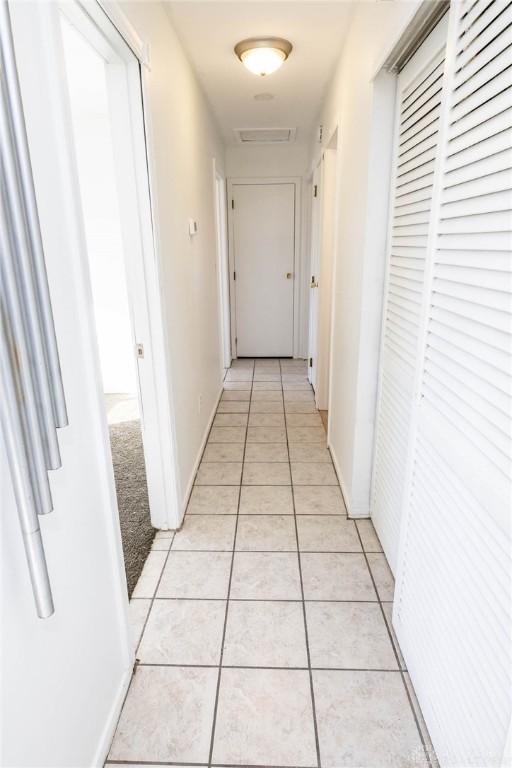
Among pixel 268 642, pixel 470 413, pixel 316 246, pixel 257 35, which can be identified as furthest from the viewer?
pixel 316 246

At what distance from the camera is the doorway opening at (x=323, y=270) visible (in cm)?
324

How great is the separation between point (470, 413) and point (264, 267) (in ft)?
14.2

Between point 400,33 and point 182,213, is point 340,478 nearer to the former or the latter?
point 182,213

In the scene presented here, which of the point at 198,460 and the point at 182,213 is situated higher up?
the point at 182,213

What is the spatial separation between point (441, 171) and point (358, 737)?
159 centimetres

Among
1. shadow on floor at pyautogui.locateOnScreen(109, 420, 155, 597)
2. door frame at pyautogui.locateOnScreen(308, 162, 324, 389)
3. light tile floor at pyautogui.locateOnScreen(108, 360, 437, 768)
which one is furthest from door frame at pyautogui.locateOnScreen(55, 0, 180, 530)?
door frame at pyautogui.locateOnScreen(308, 162, 324, 389)

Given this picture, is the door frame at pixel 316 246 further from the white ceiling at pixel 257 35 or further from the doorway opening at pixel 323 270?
the white ceiling at pixel 257 35

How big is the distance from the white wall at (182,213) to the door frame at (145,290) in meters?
0.05

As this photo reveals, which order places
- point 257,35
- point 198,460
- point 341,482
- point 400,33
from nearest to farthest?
point 400,33 → point 257,35 → point 341,482 → point 198,460

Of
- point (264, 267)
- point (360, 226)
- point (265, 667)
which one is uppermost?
point (360, 226)

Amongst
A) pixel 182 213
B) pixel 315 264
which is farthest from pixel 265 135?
pixel 182 213

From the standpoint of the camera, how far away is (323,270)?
354cm

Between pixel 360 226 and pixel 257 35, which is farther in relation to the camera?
pixel 257 35

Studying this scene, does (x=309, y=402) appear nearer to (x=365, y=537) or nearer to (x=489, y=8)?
(x=365, y=537)
